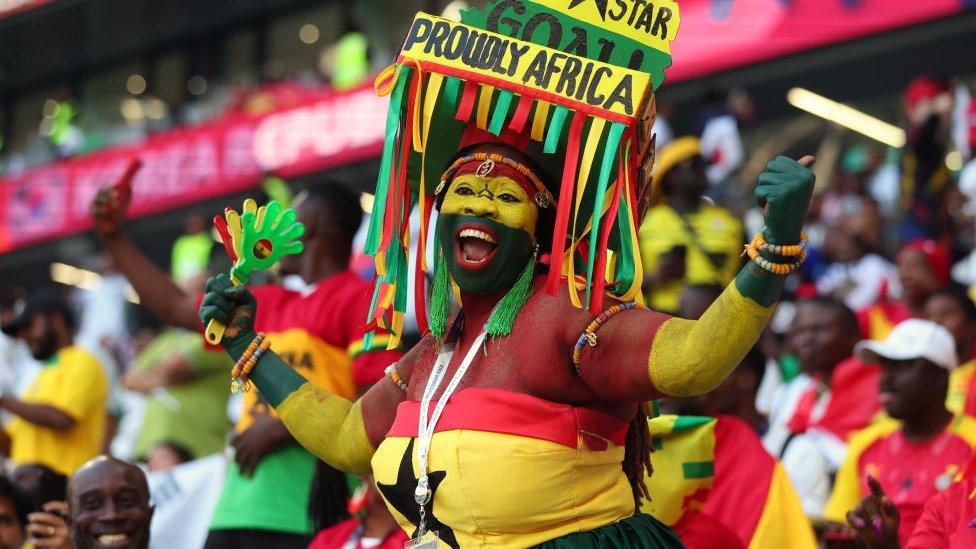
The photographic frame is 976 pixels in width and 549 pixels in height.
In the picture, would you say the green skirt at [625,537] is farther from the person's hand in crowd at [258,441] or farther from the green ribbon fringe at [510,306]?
the person's hand in crowd at [258,441]

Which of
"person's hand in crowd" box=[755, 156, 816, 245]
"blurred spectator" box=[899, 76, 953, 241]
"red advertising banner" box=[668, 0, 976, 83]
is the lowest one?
"person's hand in crowd" box=[755, 156, 816, 245]

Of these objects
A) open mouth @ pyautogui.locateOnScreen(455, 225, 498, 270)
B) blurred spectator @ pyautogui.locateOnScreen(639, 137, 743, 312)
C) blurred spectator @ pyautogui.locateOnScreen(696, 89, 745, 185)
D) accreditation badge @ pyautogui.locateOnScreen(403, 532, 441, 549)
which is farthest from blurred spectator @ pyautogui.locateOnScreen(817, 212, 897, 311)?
accreditation badge @ pyautogui.locateOnScreen(403, 532, 441, 549)

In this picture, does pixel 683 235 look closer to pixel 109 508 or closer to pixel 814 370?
pixel 814 370

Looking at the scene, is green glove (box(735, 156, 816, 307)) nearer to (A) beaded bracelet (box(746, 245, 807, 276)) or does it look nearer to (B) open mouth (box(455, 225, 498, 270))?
(A) beaded bracelet (box(746, 245, 807, 276))

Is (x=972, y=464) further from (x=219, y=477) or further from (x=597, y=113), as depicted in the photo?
(x=219, y=477)

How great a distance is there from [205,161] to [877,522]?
49.4 feet

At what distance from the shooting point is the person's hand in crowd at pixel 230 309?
405 cm

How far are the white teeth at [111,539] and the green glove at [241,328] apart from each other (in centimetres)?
121

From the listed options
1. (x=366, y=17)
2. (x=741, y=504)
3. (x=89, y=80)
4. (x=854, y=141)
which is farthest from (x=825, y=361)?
(x=89, y=80)

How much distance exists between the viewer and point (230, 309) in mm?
4086

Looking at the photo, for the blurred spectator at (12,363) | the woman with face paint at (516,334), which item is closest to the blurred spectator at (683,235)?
the blurred spectator at (12,363)

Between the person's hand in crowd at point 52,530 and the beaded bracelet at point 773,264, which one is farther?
the person's hand in crowd at point 52,530

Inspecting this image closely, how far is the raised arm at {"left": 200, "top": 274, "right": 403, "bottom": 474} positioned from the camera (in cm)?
409

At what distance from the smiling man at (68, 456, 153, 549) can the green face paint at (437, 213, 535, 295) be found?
5.92ft
